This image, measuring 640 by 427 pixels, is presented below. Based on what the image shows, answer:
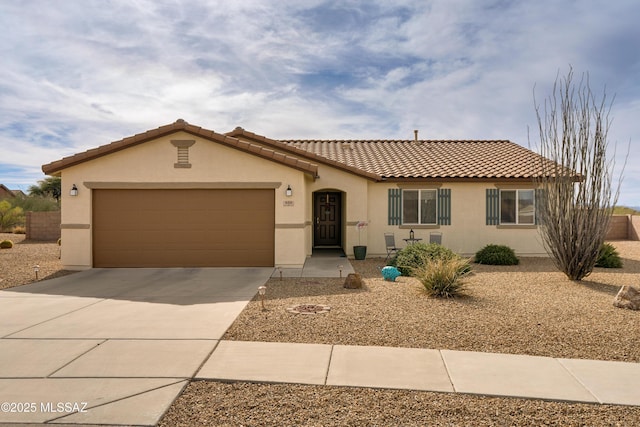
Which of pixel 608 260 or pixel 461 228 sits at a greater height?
pixel 461 228

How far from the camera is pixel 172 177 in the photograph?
1277 centimetres

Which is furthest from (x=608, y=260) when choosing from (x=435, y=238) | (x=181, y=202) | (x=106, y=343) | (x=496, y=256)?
(x=106, y=343)

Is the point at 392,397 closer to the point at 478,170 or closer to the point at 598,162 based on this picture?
the point at 598,162

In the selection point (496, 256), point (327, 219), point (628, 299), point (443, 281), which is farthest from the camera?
point (327, 219)

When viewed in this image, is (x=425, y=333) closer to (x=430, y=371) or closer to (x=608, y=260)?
(x=430, y=371)

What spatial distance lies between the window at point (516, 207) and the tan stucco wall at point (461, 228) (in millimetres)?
341

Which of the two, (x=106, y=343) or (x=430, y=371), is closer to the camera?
(x=430, y=371)

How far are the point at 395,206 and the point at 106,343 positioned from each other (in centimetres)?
1188

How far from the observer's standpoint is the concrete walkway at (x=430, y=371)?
443 cm

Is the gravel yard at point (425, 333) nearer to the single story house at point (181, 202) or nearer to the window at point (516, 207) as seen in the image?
the single story house at point (181, 202)

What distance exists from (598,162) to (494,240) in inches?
234

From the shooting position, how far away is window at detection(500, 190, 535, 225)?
1612 centimetres

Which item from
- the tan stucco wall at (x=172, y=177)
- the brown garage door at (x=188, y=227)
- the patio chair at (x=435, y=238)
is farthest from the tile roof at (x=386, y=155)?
the patio chair at (x=435, y=238)

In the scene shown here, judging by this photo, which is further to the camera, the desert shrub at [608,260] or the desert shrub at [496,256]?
the desert shrub at [496,256]
